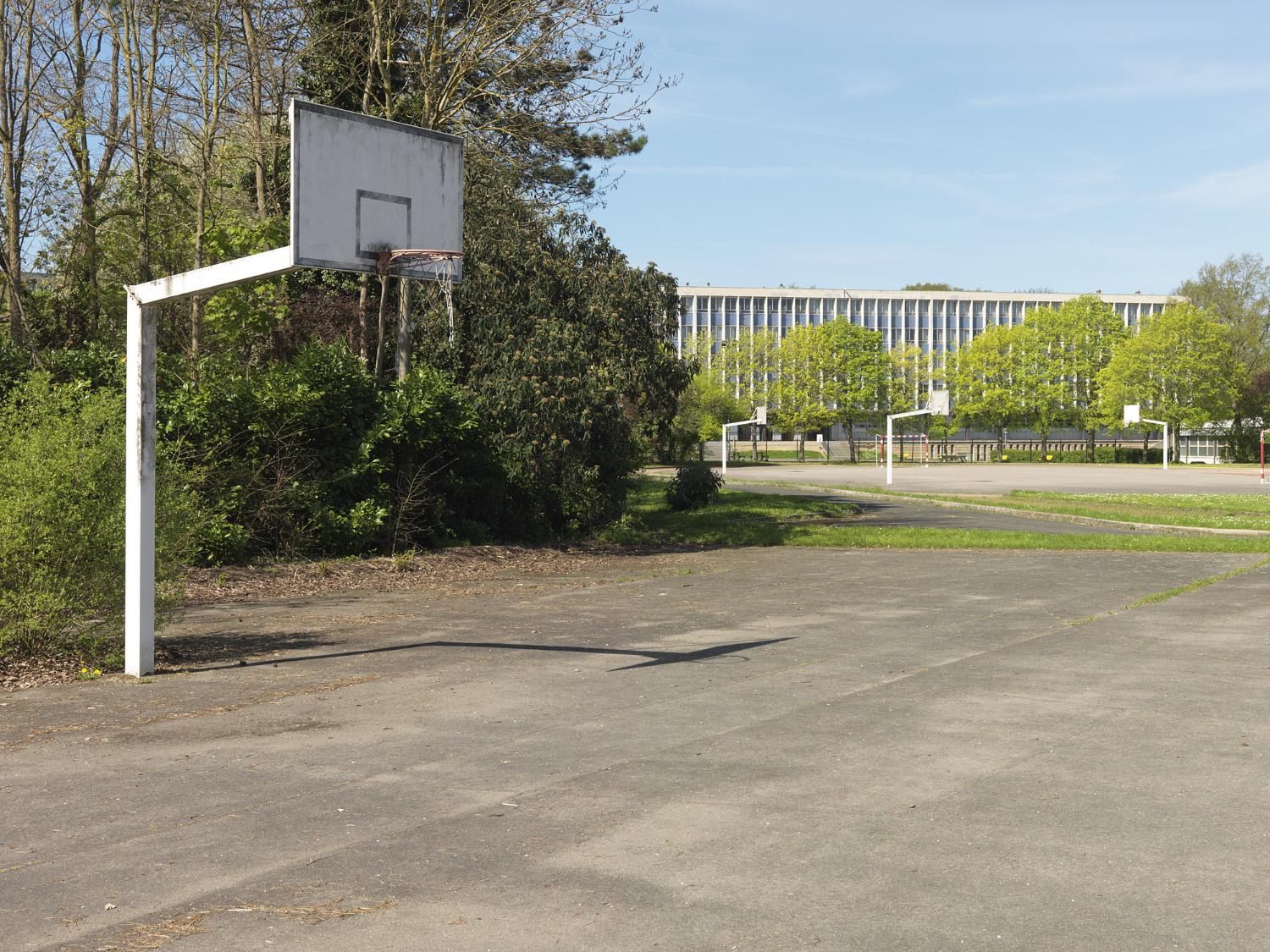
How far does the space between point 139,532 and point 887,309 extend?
144 metres

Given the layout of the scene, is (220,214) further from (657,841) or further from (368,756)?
(657,841)

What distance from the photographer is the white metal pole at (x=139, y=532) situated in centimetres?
1023

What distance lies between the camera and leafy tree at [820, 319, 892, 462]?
101125 mm

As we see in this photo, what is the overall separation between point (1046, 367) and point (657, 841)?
100792 millimetres

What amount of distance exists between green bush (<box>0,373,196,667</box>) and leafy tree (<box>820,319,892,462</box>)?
92350 mm

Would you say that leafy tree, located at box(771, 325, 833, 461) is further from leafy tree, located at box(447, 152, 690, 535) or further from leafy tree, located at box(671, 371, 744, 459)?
leafy tree, located at box(447, 152, 690, 535)

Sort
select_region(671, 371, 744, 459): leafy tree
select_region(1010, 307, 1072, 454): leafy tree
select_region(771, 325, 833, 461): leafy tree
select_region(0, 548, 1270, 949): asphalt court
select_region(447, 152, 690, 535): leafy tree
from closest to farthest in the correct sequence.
Answer: select_region(0, 548, 1270, 949): asphalt court < select_region(447, 152, 690, 535): leafy tree < select_region(671, 371, 744, 459): leafy tree < select_region(1010, 307, 1072, 454): leafy tree < select_region(771, 325, 833, 461): leafy tree

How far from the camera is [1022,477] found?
58.3 metres

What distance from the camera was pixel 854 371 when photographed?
334 ft

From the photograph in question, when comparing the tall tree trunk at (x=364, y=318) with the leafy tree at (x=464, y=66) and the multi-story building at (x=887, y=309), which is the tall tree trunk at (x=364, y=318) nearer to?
the leafy tree at (x=464, y=66)

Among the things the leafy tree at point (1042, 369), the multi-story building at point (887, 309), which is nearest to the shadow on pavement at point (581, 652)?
the leafy tree at point (1042, 369)

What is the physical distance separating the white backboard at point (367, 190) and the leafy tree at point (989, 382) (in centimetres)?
9401

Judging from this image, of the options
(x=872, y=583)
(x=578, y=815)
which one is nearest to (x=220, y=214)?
(x=872, y=583)

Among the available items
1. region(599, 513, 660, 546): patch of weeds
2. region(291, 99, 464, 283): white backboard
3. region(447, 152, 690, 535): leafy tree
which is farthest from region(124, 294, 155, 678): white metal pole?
region(599, 513, 660, 546): patch of weeds
